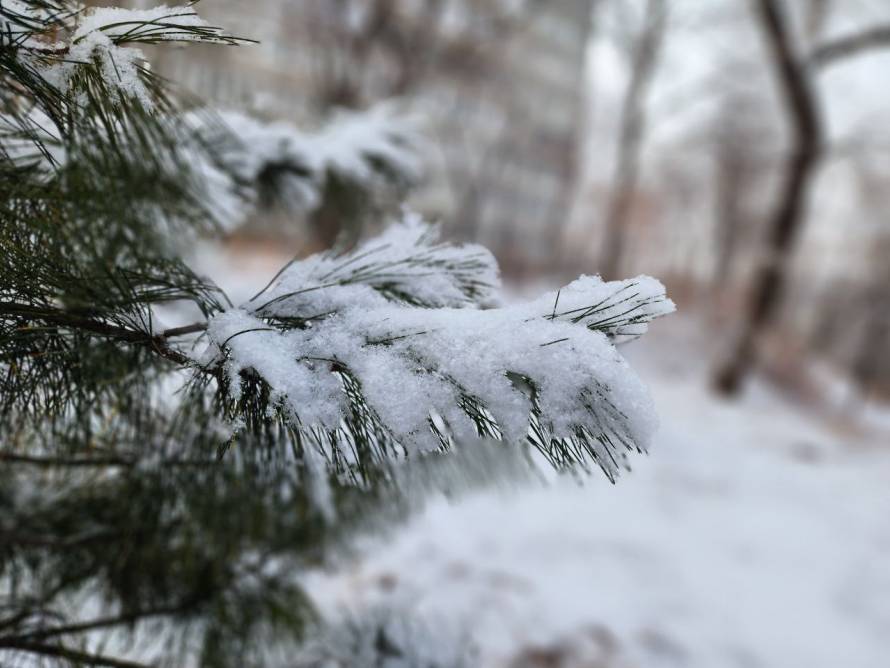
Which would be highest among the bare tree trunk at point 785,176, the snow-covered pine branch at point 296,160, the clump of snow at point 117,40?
the bare tree trunk at point 785,176

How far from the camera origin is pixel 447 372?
0.47m

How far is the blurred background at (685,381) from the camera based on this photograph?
2457mm

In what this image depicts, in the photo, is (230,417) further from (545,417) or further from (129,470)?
(129,470)

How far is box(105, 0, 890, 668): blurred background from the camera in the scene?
8.06 ft

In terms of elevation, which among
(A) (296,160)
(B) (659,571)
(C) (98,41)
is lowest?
(C) (98,41)

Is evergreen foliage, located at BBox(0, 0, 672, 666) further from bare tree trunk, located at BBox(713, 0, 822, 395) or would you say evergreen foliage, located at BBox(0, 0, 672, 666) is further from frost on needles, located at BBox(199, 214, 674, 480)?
bare tree trunk, located at BBox(713, 0, 822, 395)

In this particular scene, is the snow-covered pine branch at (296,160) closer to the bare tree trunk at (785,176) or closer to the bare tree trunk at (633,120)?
the bare tree trunk at (785,176)

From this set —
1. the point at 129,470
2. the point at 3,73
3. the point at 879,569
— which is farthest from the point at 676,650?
the point at 3,73

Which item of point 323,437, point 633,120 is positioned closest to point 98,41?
point 323,437

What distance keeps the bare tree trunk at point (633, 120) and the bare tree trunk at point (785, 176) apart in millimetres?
4190

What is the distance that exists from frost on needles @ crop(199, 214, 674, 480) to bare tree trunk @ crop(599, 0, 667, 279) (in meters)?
10.7

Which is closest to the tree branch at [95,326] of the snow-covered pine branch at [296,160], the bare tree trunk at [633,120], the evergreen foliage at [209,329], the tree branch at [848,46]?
the evergreen foliage at [209,329]

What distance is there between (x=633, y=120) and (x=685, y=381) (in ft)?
18.3

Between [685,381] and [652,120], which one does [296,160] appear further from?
[652,120]
